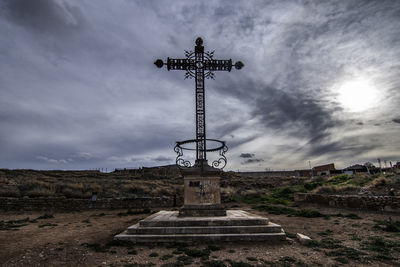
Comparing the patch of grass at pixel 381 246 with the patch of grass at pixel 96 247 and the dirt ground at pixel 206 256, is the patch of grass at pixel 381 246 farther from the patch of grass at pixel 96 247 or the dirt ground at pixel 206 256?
the patch of grass at pixel 96 247

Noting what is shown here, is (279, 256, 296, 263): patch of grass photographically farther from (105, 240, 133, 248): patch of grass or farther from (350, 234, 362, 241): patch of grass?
(105, 240, 133, 248): patch of grass

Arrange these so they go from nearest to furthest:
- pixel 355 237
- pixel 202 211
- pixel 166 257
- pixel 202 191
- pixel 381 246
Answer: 1. pixel 166 257
2. pixel 381 246
3. pixel 355 237
4. pixel 202 211
5. pixel 202 191

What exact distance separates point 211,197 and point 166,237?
2.00 meters

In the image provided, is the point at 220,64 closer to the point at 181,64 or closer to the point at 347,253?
the point at 181,64

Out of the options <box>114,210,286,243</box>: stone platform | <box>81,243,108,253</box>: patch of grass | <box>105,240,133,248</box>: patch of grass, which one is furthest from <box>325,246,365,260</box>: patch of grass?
<box>81,243,108,253</box>: patch of grass

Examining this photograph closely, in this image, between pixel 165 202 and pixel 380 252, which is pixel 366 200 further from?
pixel 165 202

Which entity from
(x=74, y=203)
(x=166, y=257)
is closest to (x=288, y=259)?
(x=166, y=257)

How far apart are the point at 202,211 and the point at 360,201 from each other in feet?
36.6

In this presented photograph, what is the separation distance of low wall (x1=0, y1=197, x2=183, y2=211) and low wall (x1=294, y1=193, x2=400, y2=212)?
1112cm

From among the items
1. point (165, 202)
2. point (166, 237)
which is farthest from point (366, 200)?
point (165, 202)

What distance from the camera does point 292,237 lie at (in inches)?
245

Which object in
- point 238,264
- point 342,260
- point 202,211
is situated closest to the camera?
point 238,264

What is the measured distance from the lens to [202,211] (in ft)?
22.2

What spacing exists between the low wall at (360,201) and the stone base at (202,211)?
1017 centimetres
